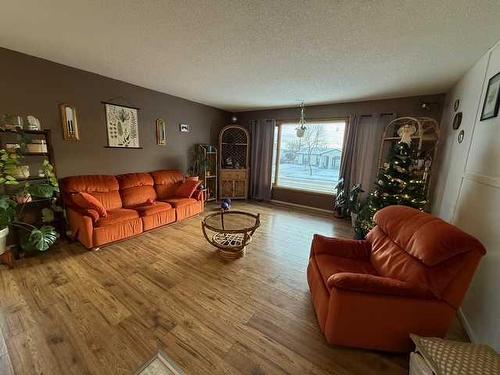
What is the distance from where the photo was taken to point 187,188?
3.99 metres

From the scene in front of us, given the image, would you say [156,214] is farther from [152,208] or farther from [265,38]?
[265,38]

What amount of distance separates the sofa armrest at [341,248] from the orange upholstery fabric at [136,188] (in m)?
2.96

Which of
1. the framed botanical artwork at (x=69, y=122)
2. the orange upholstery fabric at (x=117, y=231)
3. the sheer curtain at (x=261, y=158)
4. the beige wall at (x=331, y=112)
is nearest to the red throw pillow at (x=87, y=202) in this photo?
the orange upholstery fabric at (x=117, y=231)

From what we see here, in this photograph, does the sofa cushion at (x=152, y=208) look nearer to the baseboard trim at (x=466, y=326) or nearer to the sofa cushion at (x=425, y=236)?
the sofa cushion at (x=425, y=236)

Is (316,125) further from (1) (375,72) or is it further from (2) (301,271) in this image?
(2) (301,271)

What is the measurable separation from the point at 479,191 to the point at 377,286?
1368 mm

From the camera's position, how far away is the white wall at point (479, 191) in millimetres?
1475

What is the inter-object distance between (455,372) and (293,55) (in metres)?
2.66

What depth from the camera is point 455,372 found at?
1.00 meters

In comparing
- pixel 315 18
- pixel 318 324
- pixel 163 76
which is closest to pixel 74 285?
pixel 318 324

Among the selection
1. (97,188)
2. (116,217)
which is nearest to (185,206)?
(116,217)

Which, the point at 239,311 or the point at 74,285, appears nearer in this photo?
the point at 239,311

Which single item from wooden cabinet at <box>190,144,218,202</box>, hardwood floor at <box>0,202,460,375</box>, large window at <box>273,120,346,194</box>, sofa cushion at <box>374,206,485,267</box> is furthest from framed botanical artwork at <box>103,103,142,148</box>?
sofa cushion at <box>374,206,485,267</box>

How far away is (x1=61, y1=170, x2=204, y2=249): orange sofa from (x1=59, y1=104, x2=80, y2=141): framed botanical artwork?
1.95ft
